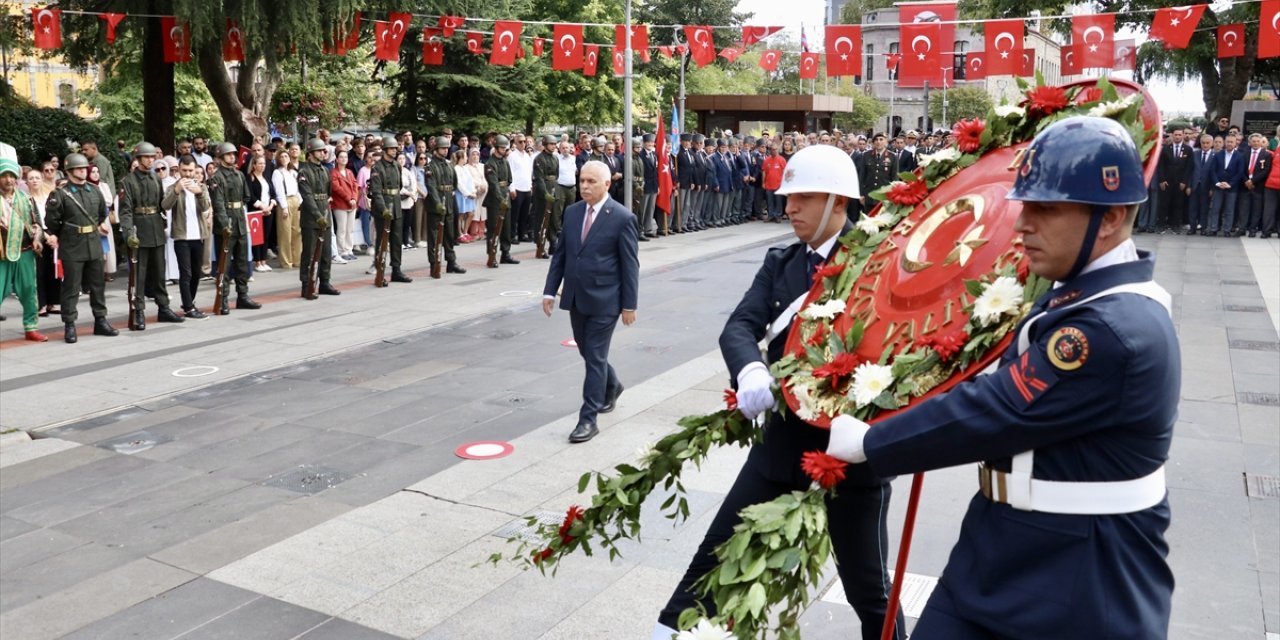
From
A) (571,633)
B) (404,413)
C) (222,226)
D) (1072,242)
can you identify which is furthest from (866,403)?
(222,226)

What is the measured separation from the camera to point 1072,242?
2.45m

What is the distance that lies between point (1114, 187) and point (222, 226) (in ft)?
41.7

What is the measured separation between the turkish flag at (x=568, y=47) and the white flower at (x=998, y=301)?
18740mm

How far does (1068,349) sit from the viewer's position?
7.68 feet

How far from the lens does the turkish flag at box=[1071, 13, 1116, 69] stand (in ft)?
67.3

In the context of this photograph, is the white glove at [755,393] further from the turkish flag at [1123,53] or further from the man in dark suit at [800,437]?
the turkish flag at [1123,53]

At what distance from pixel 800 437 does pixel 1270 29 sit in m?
18.6

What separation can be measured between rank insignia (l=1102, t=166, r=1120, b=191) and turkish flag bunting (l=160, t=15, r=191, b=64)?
16.8m

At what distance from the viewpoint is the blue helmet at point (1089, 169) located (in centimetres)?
236

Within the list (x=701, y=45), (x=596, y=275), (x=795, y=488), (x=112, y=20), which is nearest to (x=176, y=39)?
(x=112, y=20)

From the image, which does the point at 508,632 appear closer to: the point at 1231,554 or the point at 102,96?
the point at 1231,554

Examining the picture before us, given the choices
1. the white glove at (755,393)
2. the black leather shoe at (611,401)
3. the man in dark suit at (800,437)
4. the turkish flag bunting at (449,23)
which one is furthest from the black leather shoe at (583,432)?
the turkish flag bunting at (449,23)

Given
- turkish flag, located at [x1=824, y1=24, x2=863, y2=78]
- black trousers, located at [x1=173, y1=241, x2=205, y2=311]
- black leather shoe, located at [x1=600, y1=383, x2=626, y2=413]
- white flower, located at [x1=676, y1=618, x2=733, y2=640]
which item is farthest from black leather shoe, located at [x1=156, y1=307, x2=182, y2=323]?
turkish flag, located at [x1=824, y1=24, x2=863, y2=78]

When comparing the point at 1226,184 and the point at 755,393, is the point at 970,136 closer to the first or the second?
the point at 755,393
